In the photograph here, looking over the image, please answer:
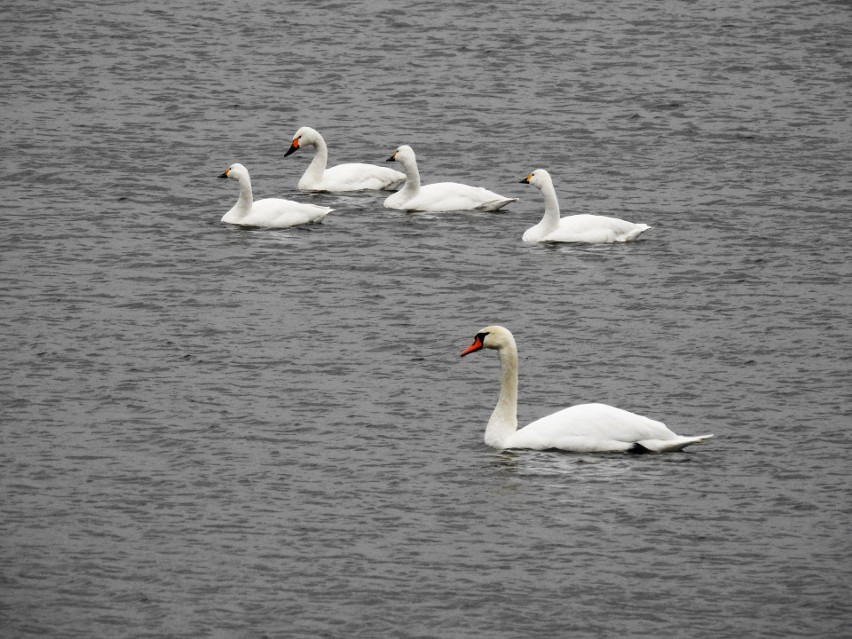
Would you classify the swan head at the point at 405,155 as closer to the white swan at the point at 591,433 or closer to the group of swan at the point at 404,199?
the group of swan at the point at 404,199

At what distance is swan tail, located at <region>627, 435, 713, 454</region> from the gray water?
116 mm

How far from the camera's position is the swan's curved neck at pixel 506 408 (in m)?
17.5

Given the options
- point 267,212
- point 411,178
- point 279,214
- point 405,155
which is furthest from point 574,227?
point 267,212

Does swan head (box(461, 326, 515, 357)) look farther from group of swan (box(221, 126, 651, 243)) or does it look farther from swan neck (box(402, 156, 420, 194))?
swan neck (box(402, 156, 420, 194))

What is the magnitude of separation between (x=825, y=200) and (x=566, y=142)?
581cm

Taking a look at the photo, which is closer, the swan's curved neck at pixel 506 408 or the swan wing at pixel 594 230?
the swan's curved neck at pixel 506 408

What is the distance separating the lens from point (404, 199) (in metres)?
27.6

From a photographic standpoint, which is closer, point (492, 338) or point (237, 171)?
point (492, 338)

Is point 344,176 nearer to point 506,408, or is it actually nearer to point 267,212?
point 267,212

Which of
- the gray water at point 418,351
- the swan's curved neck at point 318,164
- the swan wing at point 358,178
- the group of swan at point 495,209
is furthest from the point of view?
the swan's curved neck at point 318,164

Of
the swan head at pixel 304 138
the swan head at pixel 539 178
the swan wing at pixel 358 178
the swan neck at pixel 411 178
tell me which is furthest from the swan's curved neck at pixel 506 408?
the swan head at pixel 304 138

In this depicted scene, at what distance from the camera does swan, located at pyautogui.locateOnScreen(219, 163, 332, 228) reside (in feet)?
86.6

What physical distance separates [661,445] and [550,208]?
879 centimetres

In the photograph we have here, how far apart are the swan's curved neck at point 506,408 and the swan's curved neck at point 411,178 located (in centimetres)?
960
